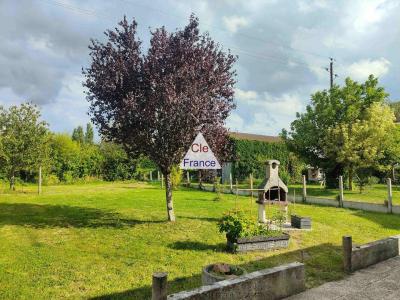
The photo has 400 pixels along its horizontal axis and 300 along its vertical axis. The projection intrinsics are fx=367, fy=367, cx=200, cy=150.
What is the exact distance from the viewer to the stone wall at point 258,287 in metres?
5.71

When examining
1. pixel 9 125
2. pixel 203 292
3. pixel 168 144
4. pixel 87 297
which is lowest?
pixel 87 297

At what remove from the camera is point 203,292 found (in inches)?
223

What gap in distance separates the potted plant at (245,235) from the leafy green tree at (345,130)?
602 inches

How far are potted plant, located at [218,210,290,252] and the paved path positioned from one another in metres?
2.56

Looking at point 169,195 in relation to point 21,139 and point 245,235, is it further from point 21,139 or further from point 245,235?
point 21,139

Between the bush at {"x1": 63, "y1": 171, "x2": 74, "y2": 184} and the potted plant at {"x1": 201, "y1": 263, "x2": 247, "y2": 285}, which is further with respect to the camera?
the bush at {"x1": 63, "y1": 171, "x2": 74, "y2": 184}

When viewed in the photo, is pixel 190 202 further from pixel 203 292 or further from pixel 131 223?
pixel 203 292

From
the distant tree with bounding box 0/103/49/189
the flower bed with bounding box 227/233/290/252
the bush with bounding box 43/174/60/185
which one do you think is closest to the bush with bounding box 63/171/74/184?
the bush with bounding box 43/174/60/185

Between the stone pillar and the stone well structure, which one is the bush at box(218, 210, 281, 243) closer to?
the stone pillar

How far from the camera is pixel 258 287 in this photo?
639cm

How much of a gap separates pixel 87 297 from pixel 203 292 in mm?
2627

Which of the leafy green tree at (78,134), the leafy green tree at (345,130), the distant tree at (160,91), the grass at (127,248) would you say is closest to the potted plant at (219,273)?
the grass at (127,248)

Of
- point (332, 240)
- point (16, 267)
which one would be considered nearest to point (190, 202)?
point (332, 240)

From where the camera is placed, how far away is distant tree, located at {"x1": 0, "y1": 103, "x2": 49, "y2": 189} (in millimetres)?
23469
